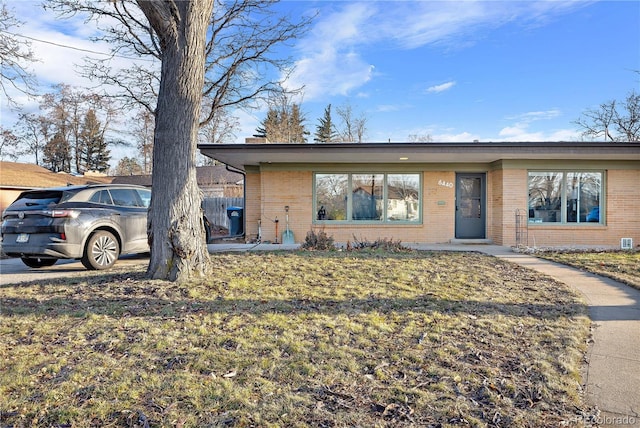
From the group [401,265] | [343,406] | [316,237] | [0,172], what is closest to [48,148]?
[0,172]

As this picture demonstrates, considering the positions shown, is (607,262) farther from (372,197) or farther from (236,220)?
(236,220)

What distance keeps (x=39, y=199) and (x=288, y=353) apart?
645cm

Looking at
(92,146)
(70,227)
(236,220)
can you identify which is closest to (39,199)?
(70,227)

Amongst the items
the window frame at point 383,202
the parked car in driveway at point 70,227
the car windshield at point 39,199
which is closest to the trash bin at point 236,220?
→ the window frame at point 383,202

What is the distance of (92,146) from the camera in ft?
134

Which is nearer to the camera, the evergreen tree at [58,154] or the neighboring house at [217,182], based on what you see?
the neighboring house at [217,182]

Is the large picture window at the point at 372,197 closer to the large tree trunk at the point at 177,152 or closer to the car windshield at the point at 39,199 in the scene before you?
the large tree trunk at the point at 177,152

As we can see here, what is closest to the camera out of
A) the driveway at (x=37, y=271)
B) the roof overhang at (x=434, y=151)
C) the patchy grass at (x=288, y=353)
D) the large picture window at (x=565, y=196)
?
the patchy grass at (x=288, y=353)

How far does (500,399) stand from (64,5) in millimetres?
13386

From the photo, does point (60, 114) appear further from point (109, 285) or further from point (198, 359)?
point (198, 359)

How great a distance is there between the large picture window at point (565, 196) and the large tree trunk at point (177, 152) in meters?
10.1

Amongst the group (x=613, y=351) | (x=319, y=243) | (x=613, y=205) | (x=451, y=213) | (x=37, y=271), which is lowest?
(x=613, y=351)

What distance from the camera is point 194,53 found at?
5.45 meters

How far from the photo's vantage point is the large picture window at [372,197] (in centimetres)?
1164
